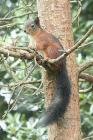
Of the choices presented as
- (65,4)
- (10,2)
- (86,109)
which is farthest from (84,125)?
(65,4)

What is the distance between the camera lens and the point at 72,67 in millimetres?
3211

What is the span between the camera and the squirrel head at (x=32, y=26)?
3.24 m

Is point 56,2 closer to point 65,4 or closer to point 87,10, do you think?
point 65,4

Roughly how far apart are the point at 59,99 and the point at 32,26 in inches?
20.7

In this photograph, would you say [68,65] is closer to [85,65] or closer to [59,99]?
[85,65]

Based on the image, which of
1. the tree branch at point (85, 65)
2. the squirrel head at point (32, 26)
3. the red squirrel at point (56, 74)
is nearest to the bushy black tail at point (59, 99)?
the red squirrel at point (56, 74)

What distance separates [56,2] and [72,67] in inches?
15.8

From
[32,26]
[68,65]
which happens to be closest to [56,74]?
[68,65]

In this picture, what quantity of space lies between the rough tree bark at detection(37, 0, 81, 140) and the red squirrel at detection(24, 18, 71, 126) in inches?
2.1

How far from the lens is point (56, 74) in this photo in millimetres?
3117

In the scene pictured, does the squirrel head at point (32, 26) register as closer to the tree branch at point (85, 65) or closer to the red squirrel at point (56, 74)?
the red squirrel at point (56, 74)

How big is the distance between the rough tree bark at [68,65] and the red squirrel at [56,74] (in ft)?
0.17

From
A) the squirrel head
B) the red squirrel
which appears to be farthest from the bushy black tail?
the squirrel head

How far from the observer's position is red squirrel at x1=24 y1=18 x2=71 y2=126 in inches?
116
